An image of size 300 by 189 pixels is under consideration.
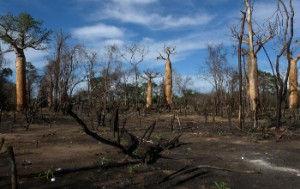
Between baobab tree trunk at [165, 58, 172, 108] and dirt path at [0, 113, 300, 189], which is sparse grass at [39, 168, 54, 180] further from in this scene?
baobab tree trunk at [165, 58, 172, 108]

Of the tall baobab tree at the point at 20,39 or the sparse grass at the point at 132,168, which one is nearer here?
the sparse grass at the point at 132,168

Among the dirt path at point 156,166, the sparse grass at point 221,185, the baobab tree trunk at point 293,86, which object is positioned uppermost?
the baobab tree trunk at point 293,86

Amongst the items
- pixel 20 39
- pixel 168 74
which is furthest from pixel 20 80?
pixel 168 74

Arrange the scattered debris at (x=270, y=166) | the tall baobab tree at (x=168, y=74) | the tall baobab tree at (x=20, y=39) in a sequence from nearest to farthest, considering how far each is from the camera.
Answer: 1. the scattered debris at (x=270, y=166)
2. the tall baobab tree at (x=20, y=39)
3. the tall baobab tree at (x=168, y=74)

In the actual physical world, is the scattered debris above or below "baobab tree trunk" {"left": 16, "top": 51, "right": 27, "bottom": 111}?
below

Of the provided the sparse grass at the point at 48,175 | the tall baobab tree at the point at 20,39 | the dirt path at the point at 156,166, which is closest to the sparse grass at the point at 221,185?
the dirt path at the point at 156,166

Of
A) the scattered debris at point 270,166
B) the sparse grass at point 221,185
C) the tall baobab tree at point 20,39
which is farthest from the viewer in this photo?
the tall baobab tree at point 20,39

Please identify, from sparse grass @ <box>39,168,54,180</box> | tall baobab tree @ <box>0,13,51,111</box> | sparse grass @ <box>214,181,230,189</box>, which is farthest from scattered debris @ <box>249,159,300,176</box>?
tall baobab tree @ <box>0,13,51,111</box>

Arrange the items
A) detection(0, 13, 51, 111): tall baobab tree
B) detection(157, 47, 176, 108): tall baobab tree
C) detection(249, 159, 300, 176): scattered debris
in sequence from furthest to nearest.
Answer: detection(157, 47, 176, 108): tall baobab tree < detection(0, 13, 51, 111): tall baobab tree < detection(249, 159, 300, 176): scattered debris

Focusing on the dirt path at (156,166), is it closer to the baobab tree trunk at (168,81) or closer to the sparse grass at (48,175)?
the sparse grass at (48,175)

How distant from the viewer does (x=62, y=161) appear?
650cm

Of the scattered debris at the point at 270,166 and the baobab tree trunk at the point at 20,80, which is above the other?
the baobab tree trunk at the point at 20,80

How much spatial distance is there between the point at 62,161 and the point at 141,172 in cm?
148

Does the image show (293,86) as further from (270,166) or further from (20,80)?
(270,166)
